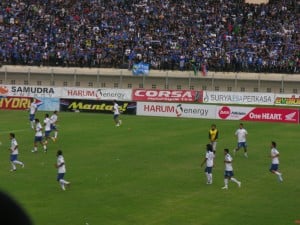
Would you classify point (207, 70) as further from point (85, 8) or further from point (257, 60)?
point (85, 8)

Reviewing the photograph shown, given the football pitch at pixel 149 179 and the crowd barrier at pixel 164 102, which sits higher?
the crowd barrier at pixel 164 102

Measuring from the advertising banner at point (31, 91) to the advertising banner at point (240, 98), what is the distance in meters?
14.6

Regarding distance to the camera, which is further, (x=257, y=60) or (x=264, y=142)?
(x=257, y=60)

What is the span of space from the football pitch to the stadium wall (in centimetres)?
2124

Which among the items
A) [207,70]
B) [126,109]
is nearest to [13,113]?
[126,109]

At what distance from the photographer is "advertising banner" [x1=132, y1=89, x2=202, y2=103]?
6512 cm

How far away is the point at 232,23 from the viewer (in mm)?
78500

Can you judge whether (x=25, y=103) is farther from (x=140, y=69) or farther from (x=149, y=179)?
(x=149, y=179)

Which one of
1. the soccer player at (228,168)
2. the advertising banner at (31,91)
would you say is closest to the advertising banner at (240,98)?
the advertising banner at (31,91)

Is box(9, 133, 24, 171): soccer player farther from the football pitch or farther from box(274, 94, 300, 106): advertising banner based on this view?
box(274, 94, 300, 106): advertising banner

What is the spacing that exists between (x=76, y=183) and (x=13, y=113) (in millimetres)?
31552

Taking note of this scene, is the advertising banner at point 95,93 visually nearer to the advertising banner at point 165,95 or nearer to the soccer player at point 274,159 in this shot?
the advertising banner at point 165,95

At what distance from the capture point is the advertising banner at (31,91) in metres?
63.8

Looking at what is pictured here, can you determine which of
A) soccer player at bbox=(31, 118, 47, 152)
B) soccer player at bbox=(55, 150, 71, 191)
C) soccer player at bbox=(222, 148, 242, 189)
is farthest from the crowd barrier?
soccer player at bbox=(55, 150, 71, 191)
